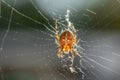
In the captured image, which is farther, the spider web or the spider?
the spider web

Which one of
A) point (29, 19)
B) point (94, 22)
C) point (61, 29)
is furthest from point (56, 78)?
point (29, 19)

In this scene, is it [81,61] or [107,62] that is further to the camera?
[107,62]

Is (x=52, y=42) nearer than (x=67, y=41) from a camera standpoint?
No

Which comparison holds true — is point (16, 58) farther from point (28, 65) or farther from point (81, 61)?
point (81, 61)

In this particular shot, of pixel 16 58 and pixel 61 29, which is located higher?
pixel 61 29
